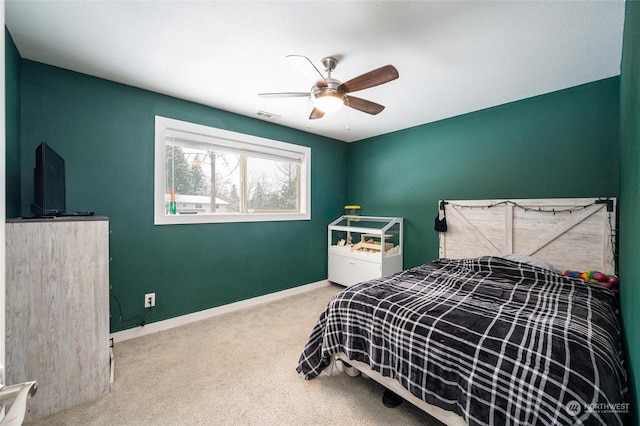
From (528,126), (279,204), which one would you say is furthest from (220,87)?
(528,126)

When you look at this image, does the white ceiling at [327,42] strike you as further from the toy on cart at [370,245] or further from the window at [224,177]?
the toy on cart at [370,245]

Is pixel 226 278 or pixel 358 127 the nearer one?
pixel 226 278

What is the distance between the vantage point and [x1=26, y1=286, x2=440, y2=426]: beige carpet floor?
5.31ft

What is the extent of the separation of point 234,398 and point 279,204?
2534mm

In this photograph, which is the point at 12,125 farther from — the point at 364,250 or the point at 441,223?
the point at 441,223

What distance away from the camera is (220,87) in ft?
8.49

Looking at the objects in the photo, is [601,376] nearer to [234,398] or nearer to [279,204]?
[234,398]

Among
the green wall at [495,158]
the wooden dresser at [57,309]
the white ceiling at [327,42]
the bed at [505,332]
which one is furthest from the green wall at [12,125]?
the green wall at [495,158]

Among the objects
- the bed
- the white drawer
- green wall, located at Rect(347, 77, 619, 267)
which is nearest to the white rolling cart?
the white drawer

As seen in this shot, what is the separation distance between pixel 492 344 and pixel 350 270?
2.69 metres

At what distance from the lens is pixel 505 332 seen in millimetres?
1358

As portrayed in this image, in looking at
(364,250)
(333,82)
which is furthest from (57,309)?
(364,250)

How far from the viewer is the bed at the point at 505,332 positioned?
3.65ft

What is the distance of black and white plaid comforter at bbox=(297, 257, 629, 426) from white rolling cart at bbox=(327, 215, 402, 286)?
4.44ft
